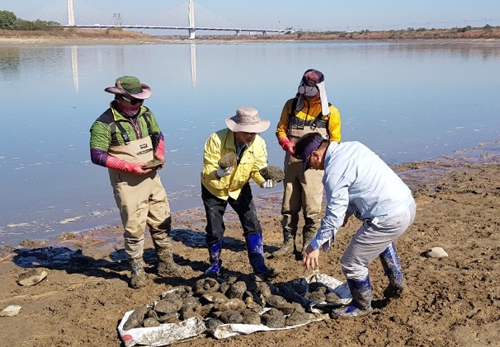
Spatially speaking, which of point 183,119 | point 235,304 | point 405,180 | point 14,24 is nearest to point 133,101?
point 235,304

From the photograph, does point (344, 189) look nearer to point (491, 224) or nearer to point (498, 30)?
point (491, 224)

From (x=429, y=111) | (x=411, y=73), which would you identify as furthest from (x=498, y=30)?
(x=429, y=111)

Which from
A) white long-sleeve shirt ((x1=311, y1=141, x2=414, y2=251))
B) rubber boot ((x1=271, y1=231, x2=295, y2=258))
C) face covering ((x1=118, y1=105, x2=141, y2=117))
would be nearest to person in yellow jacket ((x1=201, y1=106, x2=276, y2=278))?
rubber boot ((x1=271, y1=231, x2=295, y2=258))

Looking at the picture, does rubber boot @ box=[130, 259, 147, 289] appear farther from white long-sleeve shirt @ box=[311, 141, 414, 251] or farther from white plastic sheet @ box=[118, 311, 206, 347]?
white long-sleeve shirt @ box=[311, 141, 414, 251]

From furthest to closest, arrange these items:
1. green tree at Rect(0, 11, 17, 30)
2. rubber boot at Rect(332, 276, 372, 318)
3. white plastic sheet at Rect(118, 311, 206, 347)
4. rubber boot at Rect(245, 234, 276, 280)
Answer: green tree at Rect(0, 11, 17, 30) → rubber boot at Rect(245, 234, 276, 280) → rubber boot at Rect(332, 276, 372, 318) → white plastic sheet at Rect(118, 311, 206, 347)

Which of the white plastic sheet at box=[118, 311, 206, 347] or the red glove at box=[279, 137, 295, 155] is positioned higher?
the red glove at box=[279, 137, 295, 155]

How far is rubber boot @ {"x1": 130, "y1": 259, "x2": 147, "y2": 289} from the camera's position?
552 centimetres

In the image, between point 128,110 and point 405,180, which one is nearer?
point 128,110

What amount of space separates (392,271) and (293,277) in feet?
4.08

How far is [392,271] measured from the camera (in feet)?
15.6

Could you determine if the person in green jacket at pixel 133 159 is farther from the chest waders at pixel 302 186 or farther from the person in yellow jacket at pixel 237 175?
the chest waders at pixel 302 186

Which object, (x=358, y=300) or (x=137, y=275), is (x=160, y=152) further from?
(x=358, y=300)

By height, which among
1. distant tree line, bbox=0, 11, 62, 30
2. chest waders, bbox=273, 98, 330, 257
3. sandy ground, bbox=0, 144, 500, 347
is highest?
distant tree line, bbox=0, 11, 62, 30

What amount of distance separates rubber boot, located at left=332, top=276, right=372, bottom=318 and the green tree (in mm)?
74393
